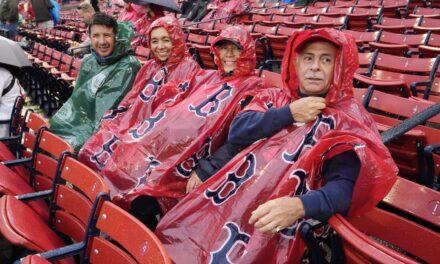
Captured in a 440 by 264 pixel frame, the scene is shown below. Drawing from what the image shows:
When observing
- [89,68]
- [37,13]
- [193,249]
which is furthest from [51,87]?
[37,13]

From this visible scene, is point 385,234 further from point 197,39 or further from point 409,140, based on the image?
point 197,39

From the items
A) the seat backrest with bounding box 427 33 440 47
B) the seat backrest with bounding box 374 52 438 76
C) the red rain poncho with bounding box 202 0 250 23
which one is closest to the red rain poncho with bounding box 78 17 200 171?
the seat backrest with bounding box 374 52 438 76

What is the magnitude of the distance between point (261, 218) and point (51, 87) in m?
4.69

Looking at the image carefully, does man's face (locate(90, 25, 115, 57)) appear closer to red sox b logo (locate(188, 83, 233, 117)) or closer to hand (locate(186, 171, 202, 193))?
red sox b logo (locate(188, 83, 233, 117))

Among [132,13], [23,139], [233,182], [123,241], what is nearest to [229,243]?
[233,182]

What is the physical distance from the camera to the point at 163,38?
9.50ft

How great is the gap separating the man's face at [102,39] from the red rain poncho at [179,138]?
1.03 meters

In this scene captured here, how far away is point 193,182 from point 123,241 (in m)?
0.63

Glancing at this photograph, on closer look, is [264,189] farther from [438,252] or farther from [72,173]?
[72,173]

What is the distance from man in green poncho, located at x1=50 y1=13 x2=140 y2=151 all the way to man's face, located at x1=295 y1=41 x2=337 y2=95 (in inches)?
70.8

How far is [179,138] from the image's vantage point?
7.06 feet

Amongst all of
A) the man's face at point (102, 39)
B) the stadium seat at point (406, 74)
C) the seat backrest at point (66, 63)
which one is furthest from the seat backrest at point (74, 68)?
the stadium seat at point (406, 74)

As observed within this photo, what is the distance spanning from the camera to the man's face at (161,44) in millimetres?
2889

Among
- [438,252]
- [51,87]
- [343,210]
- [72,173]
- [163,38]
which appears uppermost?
[163,38]
